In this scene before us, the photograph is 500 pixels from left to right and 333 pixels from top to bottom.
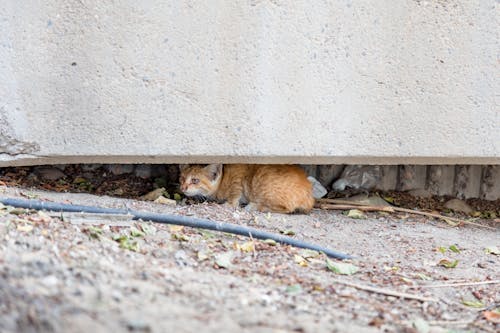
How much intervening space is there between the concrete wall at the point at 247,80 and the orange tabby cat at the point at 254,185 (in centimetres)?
67

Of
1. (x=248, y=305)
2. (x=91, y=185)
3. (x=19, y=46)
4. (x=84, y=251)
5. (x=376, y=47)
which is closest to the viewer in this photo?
(x=248, y=305)

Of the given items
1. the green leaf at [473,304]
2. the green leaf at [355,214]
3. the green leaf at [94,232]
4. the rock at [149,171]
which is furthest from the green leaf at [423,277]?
the rock at [149,171]

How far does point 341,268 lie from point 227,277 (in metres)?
0.71

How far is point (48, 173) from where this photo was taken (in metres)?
4.48

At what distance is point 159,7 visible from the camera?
348 centimetres

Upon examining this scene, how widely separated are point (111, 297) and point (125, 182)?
2.80 meters

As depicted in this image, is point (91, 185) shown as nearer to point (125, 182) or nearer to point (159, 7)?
point (125, 182)

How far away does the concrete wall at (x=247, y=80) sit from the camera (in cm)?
349

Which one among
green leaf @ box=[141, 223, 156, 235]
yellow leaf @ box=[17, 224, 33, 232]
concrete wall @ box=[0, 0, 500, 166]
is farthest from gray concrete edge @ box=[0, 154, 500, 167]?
yellow leaf @ box=[17, 224, 33, 232]

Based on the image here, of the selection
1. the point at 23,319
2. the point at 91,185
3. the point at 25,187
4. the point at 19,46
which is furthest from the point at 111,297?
the point at 91,185

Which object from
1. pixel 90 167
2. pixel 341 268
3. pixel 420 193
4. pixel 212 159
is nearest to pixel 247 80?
pixel 212 159

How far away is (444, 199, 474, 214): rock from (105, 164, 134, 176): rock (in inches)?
98.8

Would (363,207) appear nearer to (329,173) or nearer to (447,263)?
(329,173)

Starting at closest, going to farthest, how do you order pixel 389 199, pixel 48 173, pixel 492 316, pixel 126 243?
pixel 492 316
pixel 126 243
pixel 48 173
pixel 389 199
